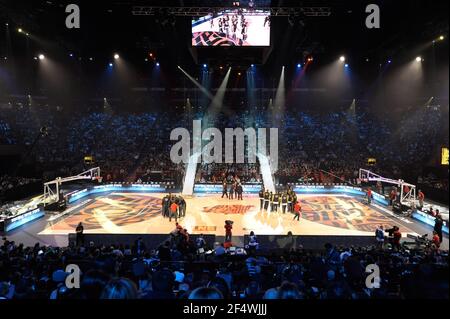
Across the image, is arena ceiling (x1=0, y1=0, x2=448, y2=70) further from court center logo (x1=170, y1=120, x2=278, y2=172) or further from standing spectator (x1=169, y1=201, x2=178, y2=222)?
standing spectator (x1=169, y1=201, x2=178, y2=222)

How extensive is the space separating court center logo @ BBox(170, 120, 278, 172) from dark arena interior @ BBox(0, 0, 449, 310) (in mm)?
210

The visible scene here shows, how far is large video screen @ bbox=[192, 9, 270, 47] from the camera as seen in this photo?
17.9 metres

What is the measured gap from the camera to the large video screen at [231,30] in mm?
17859

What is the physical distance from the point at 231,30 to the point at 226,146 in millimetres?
16167

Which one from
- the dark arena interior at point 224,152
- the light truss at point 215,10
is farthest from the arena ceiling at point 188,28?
the light truss at point 215,10

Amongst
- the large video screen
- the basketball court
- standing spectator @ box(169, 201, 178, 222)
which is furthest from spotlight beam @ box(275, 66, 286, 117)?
standing spectator @ box(169, 201, 178, 222)

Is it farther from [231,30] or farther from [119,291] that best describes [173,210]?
[119,291]

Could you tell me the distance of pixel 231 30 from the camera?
1836 centimetres

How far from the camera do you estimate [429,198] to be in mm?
21688

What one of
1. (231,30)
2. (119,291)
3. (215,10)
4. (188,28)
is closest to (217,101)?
(188,28)

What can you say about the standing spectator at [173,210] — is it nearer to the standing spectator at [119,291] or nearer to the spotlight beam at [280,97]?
the standing spectator at [119,291]

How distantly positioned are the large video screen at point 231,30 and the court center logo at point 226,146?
14.0m

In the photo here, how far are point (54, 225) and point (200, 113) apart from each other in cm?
2495
